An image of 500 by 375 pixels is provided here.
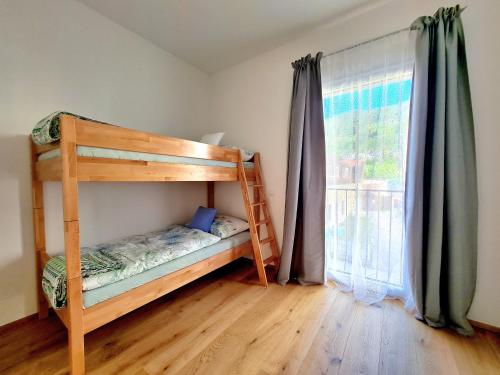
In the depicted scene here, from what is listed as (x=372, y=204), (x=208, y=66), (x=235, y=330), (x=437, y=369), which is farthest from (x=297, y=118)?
(x=437, y=369)

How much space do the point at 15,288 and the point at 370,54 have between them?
3.60m

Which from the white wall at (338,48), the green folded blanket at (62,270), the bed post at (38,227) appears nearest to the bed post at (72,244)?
the green folded blanket at (62,270)

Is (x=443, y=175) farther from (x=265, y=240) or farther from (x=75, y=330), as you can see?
(x=75, y=330)

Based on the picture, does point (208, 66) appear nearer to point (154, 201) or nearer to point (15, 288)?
point (154, 201)

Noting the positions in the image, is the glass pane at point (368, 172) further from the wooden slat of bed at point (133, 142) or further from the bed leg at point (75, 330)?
the bed leg at point (75, 330)

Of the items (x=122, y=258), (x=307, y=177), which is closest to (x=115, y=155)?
(x=122, y=258)

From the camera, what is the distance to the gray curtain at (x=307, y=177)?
2.19 meters

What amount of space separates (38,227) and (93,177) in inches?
36.6

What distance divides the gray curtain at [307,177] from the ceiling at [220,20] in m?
0.38

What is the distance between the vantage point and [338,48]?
2.13 m

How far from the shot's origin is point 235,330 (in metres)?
1.59

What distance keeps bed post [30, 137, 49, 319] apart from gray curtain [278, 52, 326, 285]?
2150 millimetres

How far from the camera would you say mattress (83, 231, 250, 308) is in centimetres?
129

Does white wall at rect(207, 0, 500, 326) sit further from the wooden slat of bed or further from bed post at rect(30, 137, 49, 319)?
bed post at rect(30, 137, 49, 319)
